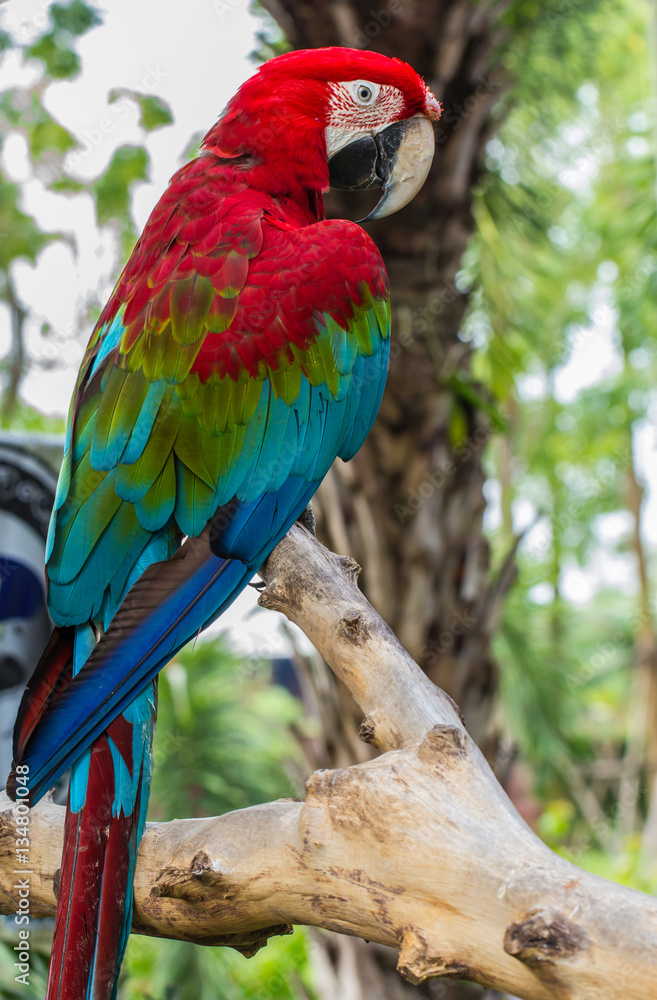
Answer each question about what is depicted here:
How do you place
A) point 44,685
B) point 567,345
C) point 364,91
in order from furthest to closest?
point 567,345
point 364,91
point 44,685

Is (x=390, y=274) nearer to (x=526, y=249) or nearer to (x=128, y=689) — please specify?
(x=526, y=249)

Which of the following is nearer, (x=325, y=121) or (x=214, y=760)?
(x=325, y=121)

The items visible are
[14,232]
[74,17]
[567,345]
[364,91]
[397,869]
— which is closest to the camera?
[397,869]

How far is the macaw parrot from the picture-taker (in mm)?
580

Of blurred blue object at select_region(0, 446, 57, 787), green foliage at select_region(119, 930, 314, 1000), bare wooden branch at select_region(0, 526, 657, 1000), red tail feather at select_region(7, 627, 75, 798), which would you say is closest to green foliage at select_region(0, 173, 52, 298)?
blurred blue object at select_region(0, 446, 57, 787)

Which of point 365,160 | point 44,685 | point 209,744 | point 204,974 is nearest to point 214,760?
point 209,744

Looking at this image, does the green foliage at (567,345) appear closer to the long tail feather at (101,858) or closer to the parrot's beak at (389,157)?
the parrot's beak at (389,157)

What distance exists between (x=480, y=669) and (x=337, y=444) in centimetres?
55

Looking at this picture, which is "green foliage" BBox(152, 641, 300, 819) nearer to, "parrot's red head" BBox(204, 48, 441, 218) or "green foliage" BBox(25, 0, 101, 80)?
"parrot's red head" BBox(204, 48, 441, 218)

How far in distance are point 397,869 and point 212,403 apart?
17.0 inches

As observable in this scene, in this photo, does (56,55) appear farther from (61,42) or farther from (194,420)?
(194,420)

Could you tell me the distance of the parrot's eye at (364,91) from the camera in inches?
33.5

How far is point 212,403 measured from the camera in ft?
2.37

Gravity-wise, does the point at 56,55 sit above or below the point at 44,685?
above
